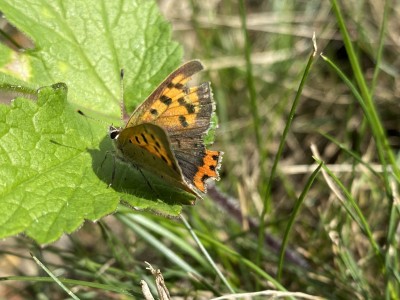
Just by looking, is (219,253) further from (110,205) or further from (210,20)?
(210,20)

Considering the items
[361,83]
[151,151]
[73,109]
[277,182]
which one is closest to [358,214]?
[361,83]

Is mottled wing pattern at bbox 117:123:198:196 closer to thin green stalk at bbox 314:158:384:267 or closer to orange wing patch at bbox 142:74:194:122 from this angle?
orange wing patch at bbox 142:74:194:122

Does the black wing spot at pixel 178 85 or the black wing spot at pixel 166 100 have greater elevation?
the black wing spot at pixel 178 85

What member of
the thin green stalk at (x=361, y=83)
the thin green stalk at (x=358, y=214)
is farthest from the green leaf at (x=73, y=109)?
the thin green stalk at (x=361, y=83)

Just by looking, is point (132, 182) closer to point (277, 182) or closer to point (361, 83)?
point (361, 83)

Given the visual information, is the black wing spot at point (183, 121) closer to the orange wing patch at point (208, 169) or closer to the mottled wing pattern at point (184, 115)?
the mottled wing pattern at point (184, 115)

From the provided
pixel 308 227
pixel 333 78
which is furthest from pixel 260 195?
pixel 333 78

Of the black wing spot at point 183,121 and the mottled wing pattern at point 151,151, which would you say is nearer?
the mottled wing pattern at point 151,151

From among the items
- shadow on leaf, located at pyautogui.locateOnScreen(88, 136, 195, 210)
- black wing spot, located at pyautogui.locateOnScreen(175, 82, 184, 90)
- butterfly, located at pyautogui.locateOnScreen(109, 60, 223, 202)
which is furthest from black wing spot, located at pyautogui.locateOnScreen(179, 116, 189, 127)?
shadow on leaf, located at pyautogui.locateOnScreen(88, 136, 195, 210)

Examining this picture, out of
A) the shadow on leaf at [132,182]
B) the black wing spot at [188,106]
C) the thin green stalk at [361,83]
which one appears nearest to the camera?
the shadow on leaf at [132,182]
